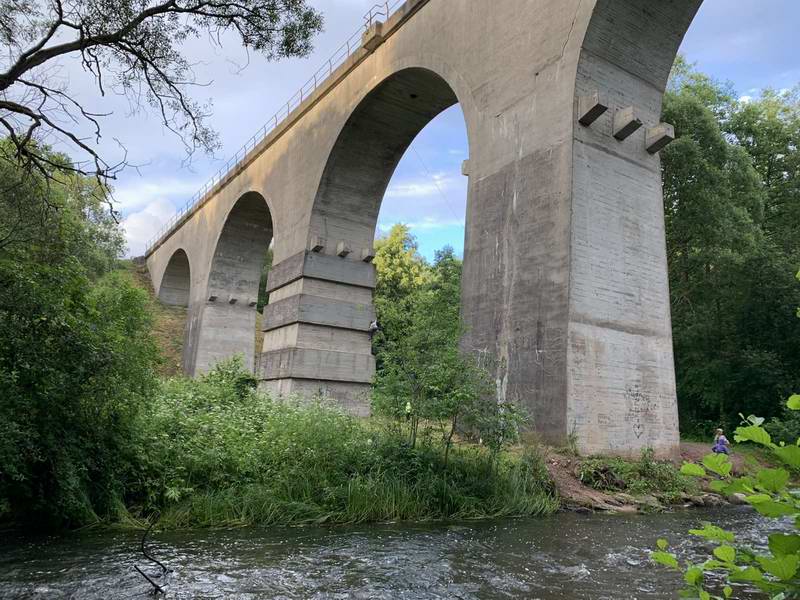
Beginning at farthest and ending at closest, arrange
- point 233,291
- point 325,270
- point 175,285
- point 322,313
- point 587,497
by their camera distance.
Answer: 1. point 175,285
2. point 233,291
3. point 325,270
4. point 322,313
5. point 587,497

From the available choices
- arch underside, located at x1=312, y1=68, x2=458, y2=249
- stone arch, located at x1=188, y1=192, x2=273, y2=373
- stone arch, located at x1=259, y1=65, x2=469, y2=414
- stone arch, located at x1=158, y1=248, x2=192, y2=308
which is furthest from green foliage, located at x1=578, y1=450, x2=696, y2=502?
stone arch, located at x1=158, y1=248, x2=192, y2=308

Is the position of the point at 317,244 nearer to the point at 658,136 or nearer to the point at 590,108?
the point at 590,108

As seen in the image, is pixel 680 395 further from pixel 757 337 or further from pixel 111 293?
pixel 111 293

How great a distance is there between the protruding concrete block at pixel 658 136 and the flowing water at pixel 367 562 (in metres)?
6.14

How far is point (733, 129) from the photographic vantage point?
64.7 ft

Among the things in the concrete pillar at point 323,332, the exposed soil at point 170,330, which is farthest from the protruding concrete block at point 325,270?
the exposed soil at point 170,330

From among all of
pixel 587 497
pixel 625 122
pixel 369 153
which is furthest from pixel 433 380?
pixel 369 153

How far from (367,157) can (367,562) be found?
1248 centimetres

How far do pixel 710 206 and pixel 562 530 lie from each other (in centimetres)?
1371

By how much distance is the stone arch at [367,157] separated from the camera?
47.2 ft

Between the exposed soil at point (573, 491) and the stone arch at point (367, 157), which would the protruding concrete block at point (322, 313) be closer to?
the stone arch at point (367, 157)

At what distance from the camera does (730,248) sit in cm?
1702

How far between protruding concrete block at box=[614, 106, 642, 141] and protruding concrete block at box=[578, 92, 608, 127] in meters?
0.39

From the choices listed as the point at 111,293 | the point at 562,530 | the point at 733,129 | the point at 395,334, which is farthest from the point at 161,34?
the point at 733,129
